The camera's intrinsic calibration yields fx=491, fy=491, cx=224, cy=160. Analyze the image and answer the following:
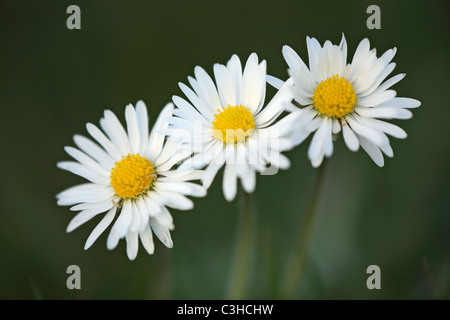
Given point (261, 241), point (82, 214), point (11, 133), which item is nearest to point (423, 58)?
point (261, 241)

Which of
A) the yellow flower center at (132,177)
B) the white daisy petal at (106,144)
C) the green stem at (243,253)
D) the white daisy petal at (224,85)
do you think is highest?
the white daisy petal at (224,85)

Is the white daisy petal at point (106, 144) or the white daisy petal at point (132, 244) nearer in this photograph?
the white daisy petal at point (132, 244)

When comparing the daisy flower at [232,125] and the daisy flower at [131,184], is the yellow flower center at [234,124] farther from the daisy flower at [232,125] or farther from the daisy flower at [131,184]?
the daisy flower at [131,184]

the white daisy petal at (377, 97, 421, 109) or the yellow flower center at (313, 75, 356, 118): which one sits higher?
the yellow flower center at (313, 75, 356, 118)

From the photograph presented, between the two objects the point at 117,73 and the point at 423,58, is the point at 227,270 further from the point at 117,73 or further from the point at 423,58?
the point at 423,58

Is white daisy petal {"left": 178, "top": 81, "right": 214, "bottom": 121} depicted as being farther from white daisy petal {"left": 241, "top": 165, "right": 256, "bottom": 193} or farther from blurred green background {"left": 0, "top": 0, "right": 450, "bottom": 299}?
blurred green background {"left": 0, "top": 0, "right": 450, "bottom": 299}

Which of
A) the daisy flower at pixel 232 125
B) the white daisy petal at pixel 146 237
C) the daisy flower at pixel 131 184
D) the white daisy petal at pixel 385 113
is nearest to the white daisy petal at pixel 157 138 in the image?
the daisy flower at pixel 131 184

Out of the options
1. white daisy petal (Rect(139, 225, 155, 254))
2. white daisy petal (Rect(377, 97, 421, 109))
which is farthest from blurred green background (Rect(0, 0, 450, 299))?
white daisy petal (Rect(377, 97, 421, 109))

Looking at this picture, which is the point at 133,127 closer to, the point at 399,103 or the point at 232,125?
the point at 232,125
